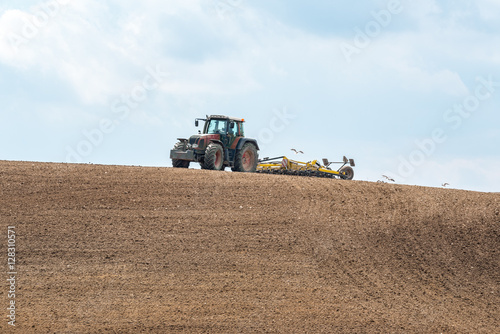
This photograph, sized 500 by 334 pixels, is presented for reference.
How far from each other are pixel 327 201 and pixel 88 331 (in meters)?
8.48

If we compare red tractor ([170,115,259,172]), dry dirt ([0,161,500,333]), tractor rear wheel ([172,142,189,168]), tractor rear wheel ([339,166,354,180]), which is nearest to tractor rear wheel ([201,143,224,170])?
red tractor ([170,115,259,172])

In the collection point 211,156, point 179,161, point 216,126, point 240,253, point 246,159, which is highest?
point 216,126

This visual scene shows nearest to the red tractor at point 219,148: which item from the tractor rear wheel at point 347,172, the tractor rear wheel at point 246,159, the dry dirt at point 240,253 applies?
the tractor rear wheel at point 246,159

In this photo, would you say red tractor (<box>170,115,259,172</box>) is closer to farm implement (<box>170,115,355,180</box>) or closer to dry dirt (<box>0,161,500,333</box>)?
farm implement (<box>170,115,355,180</box>)

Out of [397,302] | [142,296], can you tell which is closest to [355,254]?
[397,302]

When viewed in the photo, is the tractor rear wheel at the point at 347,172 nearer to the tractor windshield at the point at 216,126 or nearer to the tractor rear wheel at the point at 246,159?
the tractor rear wheel at the point at 246,159

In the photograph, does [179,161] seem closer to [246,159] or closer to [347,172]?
[246,159]

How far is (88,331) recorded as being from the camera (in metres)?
10.1

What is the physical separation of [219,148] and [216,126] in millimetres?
1468

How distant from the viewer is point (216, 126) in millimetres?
21344

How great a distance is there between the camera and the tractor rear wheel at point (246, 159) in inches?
830

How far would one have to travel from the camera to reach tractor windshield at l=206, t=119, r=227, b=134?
2119 cm

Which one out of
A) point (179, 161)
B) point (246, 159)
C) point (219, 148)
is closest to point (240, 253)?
point (219, 148)

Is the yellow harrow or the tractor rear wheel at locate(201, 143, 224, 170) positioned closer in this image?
the tractor rear wheel at locate(201, 143, 224, 170)
